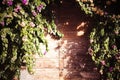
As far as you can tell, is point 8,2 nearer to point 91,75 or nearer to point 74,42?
point 74,42

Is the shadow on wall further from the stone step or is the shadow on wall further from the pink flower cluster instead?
the pink flower cluster

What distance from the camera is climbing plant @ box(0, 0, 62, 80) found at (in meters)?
4.92

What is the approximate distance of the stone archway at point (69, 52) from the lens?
559cm

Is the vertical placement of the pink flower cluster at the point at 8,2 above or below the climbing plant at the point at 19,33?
above

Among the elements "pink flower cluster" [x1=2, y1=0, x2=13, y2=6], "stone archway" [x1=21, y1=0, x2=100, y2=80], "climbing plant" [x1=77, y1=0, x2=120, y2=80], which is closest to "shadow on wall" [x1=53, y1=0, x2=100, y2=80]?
"stone archway" [x1=21, y1=0, x2=100, y2=80]

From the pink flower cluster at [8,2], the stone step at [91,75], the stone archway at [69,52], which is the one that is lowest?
the stone step at [91,75]

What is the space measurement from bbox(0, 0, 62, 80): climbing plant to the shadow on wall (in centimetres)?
49

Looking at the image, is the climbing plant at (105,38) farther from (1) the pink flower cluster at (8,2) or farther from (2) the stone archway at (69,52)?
(1) the pink flower cluster at (8,2)

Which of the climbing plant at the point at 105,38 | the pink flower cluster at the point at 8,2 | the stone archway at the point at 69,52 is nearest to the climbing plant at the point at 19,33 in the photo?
the pink flower cluster at the point at 8,2

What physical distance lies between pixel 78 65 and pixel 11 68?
133 centimetres

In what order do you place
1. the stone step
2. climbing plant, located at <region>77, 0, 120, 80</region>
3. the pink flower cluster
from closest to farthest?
1. the pink flower cluster
2. climbing plant, located at <region>77, 0, 120, 80</region>
3. the stone step

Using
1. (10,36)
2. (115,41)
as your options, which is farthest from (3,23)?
(115,41)

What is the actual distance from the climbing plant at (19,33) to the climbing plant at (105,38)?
0.86 metres

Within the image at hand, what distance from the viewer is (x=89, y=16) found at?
555 centimetres
